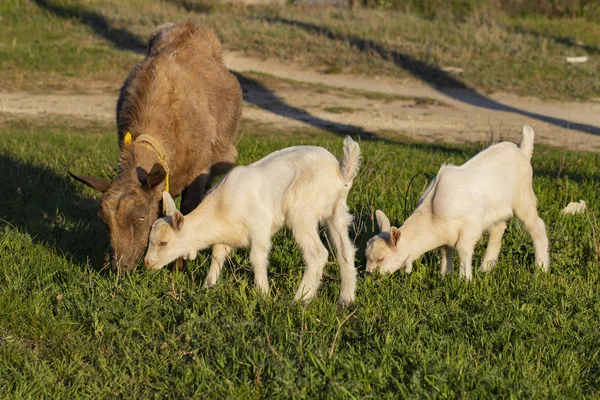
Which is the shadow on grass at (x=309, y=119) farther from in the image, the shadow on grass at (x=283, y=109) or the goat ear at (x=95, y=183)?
the goat ear at (x=95, y=183)

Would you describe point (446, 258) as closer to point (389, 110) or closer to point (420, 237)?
point (420, 237)

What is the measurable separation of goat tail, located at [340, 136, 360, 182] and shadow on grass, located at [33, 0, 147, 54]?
1832 cm

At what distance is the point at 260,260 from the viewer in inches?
219

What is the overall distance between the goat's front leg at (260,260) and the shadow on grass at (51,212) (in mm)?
1373

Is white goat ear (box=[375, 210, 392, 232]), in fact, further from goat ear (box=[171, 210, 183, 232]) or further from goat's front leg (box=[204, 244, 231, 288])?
goat ear (box=[171, 210, 183, 232])

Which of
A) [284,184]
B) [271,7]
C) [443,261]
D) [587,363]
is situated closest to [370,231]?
[443,261]

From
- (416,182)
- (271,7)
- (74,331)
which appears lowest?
(271,7)

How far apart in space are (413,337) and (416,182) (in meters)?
4.28

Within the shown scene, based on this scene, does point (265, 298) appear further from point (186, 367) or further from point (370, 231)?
point (370, 231)

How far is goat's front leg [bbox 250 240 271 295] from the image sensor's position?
18.2 feet

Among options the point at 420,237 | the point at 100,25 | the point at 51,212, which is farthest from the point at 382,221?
the point at 100,25

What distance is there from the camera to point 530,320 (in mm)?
5270

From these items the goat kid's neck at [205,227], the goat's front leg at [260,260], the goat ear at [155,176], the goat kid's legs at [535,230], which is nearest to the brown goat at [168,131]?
the goat ear at [155,176]

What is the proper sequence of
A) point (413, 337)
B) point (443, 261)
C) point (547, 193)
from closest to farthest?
point (413, 337)
point (443, 261)
point (547, 193)
